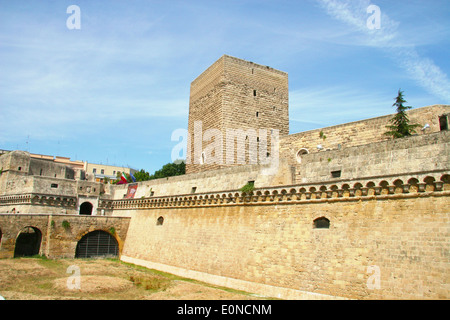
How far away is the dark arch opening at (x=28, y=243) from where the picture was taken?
22420 millimetres

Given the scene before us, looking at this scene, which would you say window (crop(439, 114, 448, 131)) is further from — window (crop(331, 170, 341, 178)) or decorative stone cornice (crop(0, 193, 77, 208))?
decorative stone cornice (crop(0, 193, 77, 208))

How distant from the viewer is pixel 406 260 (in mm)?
10469

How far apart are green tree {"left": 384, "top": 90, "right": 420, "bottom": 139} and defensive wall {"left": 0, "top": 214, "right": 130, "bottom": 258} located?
60.0 ft

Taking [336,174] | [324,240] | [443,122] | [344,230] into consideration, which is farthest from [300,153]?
[344,230]

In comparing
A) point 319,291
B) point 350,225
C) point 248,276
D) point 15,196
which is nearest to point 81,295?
point 248,276

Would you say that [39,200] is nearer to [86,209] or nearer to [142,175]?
[86,209]

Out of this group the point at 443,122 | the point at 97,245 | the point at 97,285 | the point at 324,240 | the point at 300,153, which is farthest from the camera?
the point at 97,245

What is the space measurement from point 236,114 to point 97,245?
40.8ft

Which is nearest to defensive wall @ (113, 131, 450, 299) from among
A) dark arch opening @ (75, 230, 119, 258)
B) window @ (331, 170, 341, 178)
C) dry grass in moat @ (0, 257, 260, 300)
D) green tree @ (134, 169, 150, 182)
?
window @ (331, 170, 341, 178)

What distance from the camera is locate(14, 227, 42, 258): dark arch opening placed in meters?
22.4

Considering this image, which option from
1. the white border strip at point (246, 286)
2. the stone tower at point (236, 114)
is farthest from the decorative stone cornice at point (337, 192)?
the stone tower at point (236, 114)

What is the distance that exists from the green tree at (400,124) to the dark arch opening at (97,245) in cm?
1830

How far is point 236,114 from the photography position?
2238 cm

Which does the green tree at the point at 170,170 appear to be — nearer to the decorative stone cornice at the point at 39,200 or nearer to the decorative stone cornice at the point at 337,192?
the decorative stone cornice at the point at 39,200
